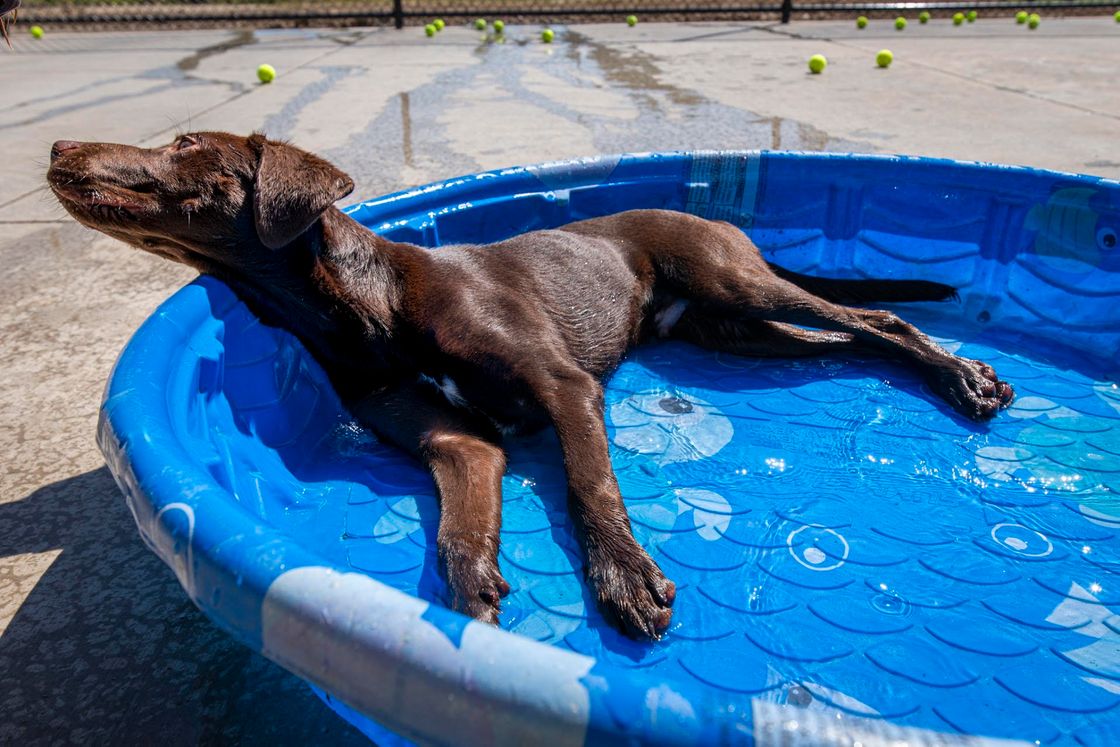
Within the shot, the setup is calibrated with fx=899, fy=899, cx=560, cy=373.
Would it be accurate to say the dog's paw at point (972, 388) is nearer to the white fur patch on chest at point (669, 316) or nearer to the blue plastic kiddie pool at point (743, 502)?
the blue plastic kiddie pool at point (743, 502)

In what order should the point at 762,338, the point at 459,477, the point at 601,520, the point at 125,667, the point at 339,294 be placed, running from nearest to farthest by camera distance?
the point at 125,667 → the point at 601,520 → the point at 459,477 → the point at 339,294 → the point at 762,338

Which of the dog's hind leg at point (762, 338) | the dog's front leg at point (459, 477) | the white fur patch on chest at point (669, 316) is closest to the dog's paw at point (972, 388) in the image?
the dog's hind leg at point (762, 338)

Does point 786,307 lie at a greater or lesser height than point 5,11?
lesser

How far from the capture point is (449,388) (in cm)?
304

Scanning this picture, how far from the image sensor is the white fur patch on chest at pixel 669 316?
3810 millimetres

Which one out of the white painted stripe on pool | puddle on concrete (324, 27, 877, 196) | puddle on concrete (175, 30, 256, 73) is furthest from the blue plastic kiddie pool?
puddle on concrete (175, 30, 256, 73)

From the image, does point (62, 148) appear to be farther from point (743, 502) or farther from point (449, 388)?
point (743, 502)

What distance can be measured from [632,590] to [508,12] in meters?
13.0

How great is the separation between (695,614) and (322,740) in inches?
39.2

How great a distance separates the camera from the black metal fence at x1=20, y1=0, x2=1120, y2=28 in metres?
13.9

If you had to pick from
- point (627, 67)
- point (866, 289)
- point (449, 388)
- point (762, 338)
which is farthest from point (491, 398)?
point (627, 67)

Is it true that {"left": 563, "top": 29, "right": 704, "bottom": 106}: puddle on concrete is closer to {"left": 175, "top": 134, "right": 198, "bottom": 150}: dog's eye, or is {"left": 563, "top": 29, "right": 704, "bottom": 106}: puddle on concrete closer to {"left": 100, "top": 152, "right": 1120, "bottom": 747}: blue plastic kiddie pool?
{"left": 100, "top": 152, "right": 1120, "bottom": 747}: blue plastic kiddie pool

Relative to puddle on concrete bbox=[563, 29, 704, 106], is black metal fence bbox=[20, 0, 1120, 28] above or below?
above

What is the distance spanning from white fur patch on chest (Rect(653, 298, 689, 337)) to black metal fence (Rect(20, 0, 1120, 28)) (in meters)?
11.2
